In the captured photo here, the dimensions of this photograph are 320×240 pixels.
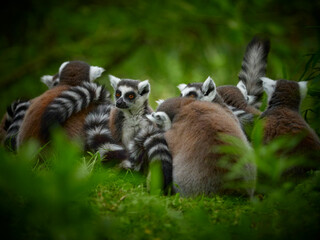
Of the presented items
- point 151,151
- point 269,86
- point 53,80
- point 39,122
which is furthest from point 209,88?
point 53,80

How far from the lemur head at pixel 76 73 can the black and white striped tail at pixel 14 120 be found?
1.60 feet

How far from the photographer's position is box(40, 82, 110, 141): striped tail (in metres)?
3.05

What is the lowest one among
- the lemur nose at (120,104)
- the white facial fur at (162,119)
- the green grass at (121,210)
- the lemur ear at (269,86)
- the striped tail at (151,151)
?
the green grass at (121,210)

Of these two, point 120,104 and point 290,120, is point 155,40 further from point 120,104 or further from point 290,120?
point 290,120

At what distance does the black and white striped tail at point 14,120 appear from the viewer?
346 cm

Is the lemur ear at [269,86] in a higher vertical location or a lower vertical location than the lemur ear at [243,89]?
lower

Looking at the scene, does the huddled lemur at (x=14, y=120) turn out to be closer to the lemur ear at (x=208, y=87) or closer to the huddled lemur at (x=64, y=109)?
the huddled lemur at (x=64, y=109)

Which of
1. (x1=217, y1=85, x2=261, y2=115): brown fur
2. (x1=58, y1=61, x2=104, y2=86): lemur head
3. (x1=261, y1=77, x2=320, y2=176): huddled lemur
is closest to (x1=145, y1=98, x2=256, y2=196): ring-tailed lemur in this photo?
(x1=261, y1=77, x2=320, y2=176): huddled lemur

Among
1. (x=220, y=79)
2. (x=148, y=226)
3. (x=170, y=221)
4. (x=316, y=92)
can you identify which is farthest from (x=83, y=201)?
(x=220, y=79)

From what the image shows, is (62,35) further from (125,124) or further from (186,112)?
(186,112)

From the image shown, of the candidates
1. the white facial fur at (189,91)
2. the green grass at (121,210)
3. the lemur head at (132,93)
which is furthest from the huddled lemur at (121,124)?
the green grass at (121,210)

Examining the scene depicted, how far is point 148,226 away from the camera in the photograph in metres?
1.69

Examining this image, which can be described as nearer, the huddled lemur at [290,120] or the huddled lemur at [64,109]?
the huddled lemur at [290,120]

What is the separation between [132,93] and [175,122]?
0.84 meters
